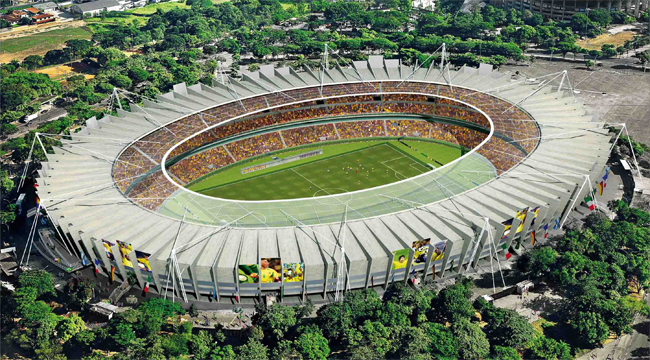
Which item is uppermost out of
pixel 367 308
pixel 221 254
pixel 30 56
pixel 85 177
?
pixel 30 56

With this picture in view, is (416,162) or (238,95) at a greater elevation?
(238,95)

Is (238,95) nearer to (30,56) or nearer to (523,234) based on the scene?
(523,234)

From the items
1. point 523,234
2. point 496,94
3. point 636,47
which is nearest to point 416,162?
point 496,94

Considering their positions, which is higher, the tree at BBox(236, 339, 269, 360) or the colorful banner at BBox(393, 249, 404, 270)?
the colorful banner at BBox(393, 249, 404, 270)

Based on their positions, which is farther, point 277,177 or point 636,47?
point 636,47

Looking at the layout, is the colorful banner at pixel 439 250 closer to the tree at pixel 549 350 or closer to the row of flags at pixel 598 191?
the tree at pixel 549 350

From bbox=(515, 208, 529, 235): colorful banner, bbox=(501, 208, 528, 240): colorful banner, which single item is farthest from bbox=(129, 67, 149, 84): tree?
bbox=(515, 208, 529, 235): colorful banner

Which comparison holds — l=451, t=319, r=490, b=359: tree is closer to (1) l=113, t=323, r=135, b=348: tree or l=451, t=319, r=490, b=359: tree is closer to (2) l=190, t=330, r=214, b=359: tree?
(2) l=190, t=330, r=214, b=359: tree
